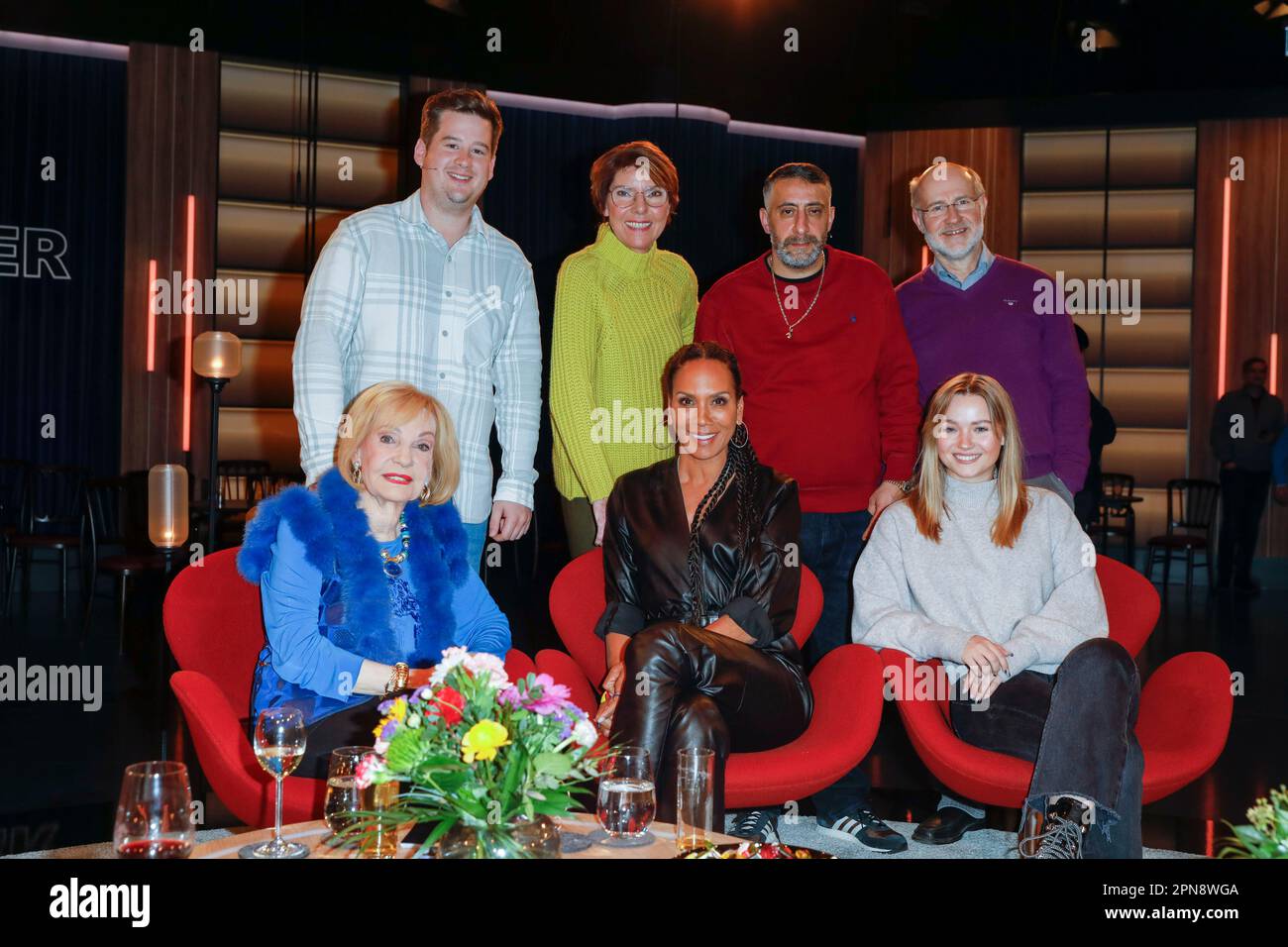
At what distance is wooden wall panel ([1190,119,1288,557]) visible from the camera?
379 inches

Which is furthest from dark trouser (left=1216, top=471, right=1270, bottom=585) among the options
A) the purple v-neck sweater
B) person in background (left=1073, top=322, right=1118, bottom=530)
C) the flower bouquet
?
the flower bouquet

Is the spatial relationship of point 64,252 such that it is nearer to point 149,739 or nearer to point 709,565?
point 149,739

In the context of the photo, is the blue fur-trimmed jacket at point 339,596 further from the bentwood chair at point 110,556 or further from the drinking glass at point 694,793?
the bentwood chair at point 110,556

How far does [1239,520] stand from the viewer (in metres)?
8.91

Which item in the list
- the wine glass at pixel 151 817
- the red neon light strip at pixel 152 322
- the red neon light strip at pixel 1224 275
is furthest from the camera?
the red neon light strip at pixel 1224 275

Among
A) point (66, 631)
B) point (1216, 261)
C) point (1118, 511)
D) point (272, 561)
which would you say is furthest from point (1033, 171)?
point (272, 561)

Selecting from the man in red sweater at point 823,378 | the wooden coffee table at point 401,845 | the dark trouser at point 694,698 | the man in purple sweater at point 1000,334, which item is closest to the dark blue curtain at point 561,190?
the man in purple sweater at point 1000,334

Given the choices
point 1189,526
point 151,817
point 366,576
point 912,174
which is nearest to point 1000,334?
point 366,576

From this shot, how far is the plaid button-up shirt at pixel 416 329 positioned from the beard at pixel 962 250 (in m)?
1.16

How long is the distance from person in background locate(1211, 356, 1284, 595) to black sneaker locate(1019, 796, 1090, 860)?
7253mm

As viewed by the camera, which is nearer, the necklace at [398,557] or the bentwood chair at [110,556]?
the necklace at [398,557]

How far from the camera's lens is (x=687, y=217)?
8742mm

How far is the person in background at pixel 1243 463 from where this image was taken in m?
8.82
